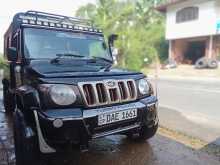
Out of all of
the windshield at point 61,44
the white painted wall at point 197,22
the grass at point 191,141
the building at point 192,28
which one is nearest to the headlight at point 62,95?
the windshield at point 61,44

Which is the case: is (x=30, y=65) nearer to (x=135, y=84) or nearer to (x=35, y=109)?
(x=35, y=109)

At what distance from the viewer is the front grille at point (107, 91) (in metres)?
2.72

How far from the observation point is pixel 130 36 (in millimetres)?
24891

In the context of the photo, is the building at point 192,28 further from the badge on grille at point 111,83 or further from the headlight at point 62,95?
the headlight at point 62,95

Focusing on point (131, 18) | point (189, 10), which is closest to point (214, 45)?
point (189, 10)

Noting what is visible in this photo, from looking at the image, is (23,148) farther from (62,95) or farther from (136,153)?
(136,153)

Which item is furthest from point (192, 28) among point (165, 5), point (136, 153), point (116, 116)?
point (116, 116)

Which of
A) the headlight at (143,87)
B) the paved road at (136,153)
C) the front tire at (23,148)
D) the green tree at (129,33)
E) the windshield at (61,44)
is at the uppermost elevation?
the green tree at (129,33)

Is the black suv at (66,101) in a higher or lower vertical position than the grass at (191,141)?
higher

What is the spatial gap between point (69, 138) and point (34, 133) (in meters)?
0.42

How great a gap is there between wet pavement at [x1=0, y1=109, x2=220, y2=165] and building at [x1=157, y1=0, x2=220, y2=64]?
20653 mm

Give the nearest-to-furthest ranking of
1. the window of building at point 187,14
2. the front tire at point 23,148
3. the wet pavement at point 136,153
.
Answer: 1. the front tire at point 23,148
2. the wet pavement at point 136,153
3. the window of building at point 187,14

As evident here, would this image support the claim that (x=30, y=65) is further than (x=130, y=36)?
No

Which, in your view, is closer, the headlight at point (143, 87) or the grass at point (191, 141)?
the headlight at point (143, 87)
